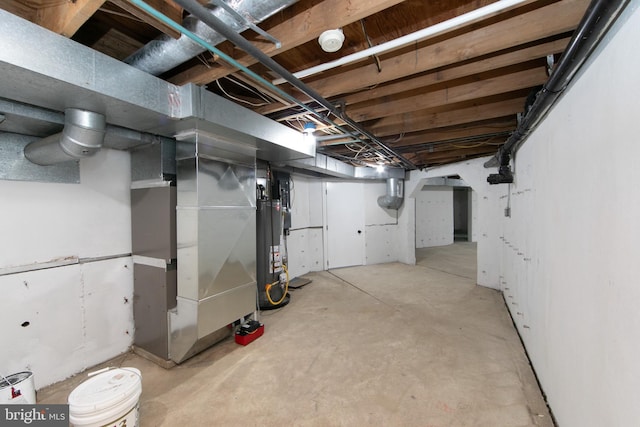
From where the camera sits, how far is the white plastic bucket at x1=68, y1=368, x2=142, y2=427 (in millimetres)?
1314

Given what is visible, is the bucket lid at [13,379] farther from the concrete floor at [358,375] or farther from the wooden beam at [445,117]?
the wooden beam at [445,117]

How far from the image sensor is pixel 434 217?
8031mm

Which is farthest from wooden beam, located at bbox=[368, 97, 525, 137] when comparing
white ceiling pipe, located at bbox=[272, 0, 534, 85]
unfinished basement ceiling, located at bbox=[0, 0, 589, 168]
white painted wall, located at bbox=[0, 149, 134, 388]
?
white painted wall, located at bbox=[0, 149, 134, 388]

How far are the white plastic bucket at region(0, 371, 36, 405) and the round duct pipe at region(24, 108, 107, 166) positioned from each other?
1408 mm

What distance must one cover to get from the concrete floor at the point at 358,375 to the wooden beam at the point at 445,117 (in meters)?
2.17

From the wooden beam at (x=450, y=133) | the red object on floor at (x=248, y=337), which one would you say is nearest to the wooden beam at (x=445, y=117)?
the wooden beam at (x=450, y=133)

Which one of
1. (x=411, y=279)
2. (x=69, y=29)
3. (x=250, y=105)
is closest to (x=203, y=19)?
(x=69, y=29)

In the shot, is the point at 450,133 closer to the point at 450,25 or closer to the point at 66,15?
the point at 450,25

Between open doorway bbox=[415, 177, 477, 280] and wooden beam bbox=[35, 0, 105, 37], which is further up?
wooden beam bbox=[35, 0, 105, 37]

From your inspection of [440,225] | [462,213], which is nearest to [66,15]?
[440,225]

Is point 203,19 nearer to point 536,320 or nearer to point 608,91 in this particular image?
point 608,91

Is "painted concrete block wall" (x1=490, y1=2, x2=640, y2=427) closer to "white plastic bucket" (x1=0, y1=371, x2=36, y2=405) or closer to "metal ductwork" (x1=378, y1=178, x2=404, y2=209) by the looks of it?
"white plastic bucket" (x1=0, y1=371, x2=36, y2=405)

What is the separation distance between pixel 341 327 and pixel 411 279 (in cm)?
226

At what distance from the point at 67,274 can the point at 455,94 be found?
3.41 m
